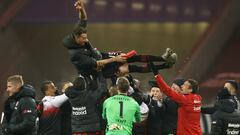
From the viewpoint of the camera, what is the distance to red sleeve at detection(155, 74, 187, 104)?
8.50 metres

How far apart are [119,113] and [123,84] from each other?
348 millimetres

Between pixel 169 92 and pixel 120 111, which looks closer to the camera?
pixel 120 111

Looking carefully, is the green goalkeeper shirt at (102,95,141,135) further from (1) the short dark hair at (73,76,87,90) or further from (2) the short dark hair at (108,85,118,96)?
(1) the short dark hair at (73,76,87,90)

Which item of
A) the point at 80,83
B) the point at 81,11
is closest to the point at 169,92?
the point at 80,83

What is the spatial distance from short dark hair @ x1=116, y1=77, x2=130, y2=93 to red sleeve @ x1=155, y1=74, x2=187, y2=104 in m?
0.71

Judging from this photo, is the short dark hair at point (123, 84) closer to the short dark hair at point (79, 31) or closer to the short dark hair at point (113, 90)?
the short dark hair at point (113, 90)

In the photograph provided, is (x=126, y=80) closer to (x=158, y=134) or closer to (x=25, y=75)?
(x=158, y=134)

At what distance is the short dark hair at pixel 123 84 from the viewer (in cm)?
776

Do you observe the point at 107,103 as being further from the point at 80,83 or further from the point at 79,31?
the point at 79,31

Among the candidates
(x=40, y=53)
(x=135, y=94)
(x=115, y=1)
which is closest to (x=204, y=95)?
(x=115, y=1)

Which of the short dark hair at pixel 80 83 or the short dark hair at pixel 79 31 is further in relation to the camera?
the short dark hair at pixel 80 83

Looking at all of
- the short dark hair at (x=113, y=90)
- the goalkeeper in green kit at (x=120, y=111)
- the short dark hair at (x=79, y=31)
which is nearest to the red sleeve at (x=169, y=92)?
the short dark hair at (x=113, y=90)

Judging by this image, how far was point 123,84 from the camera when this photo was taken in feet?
25.5

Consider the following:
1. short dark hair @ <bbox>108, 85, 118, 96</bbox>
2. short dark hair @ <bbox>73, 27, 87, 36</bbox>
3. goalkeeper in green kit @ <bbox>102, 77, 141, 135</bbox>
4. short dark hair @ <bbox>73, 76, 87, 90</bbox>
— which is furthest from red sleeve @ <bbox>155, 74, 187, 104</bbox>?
short dark hair @ <bbox>73, 27, 87, 36</bbox>
